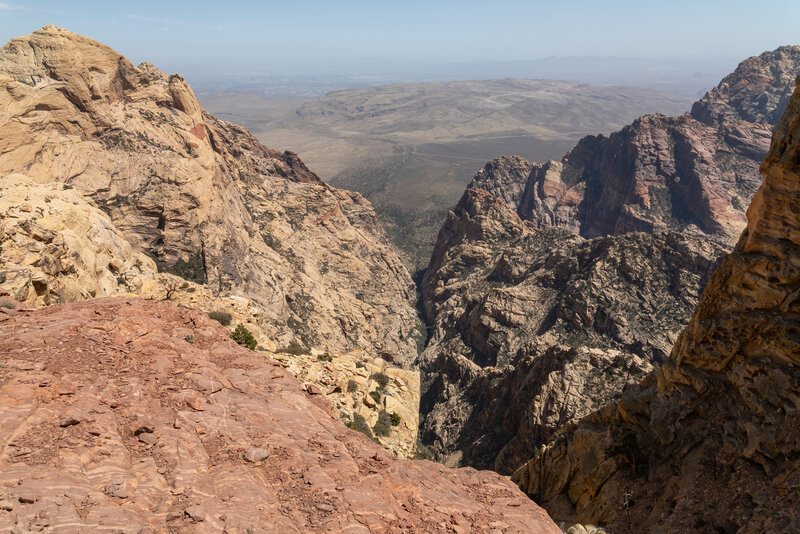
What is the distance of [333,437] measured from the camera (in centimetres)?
1562

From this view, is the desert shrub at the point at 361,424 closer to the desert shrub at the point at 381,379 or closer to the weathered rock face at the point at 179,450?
the desert shrub at the point at 381,379

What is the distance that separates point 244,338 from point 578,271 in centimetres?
5475

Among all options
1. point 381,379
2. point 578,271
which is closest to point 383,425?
point 381,379

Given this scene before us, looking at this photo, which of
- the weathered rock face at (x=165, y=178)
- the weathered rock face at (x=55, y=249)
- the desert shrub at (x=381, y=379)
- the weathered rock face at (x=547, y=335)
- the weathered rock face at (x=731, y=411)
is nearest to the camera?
the weathered rock face at (x=731, y=411)

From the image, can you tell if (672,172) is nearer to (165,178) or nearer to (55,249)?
(165,178)

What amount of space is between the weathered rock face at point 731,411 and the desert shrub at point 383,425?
492 inches

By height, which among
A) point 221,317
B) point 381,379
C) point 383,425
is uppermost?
point 221,317

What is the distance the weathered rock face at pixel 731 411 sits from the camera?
1410cm

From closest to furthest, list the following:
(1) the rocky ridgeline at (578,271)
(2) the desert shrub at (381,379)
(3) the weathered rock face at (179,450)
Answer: (3) the weathered rock face at (179,450), (2) the desert shrub at (381,379), (1) the rocky ridgeline at (578,271)

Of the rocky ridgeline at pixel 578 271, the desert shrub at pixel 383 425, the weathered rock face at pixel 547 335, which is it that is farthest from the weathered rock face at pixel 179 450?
the rocky ridgeline at pixel 578 271

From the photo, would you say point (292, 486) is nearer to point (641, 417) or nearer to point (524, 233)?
point (641, 417)

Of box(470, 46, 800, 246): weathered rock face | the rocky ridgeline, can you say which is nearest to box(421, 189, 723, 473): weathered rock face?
the rocky ridgeline

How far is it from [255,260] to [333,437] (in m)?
44.5

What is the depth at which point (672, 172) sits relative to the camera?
127 m
